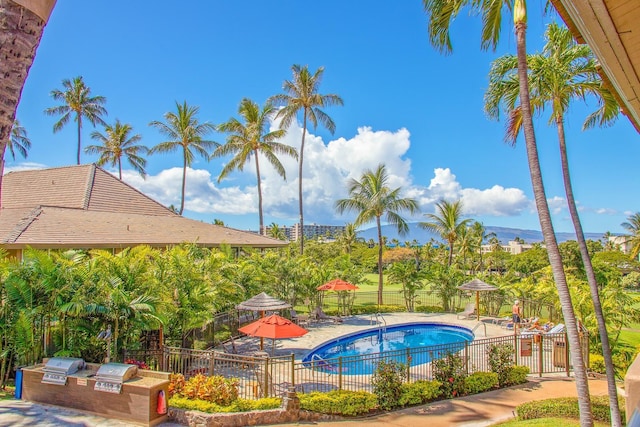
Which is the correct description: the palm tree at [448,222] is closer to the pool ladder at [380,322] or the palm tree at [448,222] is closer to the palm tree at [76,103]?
the pool ladder at [380,322]

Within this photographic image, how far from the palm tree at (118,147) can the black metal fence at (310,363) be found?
110ft

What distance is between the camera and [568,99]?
31.5 feet

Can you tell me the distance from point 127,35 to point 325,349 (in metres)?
14.4

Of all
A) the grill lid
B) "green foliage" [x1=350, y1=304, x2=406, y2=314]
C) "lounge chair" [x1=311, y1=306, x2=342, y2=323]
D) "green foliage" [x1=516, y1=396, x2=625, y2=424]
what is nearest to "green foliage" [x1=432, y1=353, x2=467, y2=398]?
"green foliage" [x1=516, y1=396, x2=625, y2=424]

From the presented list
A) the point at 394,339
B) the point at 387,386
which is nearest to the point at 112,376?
the point at 387,386

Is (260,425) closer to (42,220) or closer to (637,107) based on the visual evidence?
(637,107)

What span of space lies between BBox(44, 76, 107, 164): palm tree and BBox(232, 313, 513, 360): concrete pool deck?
115 ft

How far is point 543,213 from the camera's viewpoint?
7.40 meters

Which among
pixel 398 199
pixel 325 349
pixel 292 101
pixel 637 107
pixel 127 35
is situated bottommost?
pixel 325 349

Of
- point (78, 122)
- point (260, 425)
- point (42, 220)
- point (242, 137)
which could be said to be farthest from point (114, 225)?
point (78, 122)

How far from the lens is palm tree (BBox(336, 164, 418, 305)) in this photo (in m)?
26.9

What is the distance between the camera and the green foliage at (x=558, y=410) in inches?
359

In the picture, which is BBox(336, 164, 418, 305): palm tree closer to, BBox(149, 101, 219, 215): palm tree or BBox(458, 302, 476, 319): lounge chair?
BBox(458, 302, 476, 319): lounge chair

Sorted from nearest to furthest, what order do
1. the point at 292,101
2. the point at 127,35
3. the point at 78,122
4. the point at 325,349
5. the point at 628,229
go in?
the point at 127,35 < the point at 325,349 < the point at 292,101 < the point at 78,122 < the point at 628,229
